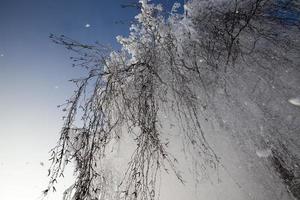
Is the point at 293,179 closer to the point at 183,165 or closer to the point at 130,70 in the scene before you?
the point at 183,165

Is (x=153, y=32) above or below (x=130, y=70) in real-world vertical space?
above

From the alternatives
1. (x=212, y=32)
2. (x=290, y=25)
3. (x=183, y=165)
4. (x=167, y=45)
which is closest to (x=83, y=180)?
(x=183, y=165)

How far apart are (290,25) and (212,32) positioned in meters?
0.81

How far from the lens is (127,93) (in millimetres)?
3148

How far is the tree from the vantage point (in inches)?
107

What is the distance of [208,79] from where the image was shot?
124 inches

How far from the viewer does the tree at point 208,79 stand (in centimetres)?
273

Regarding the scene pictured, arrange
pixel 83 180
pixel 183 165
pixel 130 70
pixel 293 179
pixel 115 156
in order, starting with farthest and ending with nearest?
pixel 115 156 < pixel 183 165 < pixel 130 70 < pixel 293 179 < pixel 83 180

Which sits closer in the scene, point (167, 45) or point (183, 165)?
point (167, 45)

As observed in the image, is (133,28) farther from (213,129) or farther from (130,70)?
(213,129)

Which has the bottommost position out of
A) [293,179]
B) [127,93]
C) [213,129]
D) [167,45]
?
[293,179]

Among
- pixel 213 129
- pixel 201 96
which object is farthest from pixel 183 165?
pixel 201 96

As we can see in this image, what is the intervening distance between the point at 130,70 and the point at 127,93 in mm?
261

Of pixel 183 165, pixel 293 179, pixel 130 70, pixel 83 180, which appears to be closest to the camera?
pixel 83 180
